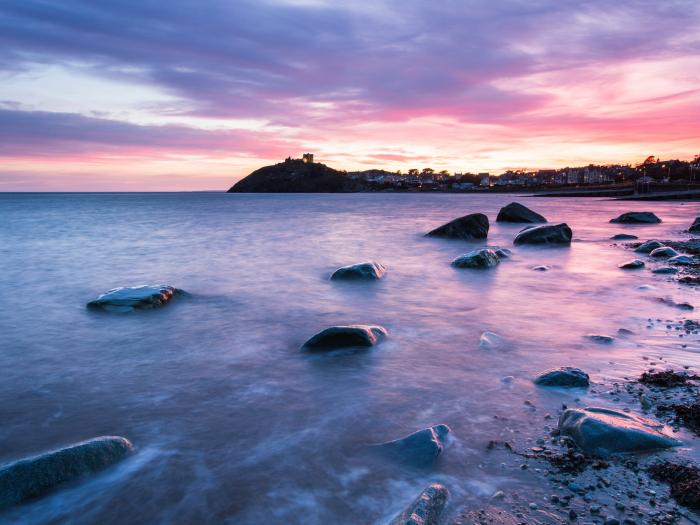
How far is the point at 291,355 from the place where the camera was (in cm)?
609

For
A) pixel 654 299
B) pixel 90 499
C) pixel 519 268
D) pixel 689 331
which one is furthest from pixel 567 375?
pixel 519 268

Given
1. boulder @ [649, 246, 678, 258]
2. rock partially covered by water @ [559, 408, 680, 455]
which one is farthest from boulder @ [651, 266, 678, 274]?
rock partially covered by water @ [559, 408, 680, 455]

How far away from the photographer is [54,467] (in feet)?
11.0

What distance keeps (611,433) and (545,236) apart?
53.5 feet

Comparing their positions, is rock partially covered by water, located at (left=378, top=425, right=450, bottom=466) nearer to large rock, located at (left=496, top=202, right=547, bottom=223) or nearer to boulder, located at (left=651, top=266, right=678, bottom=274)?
boulder, located at (left=651, top=266, right=678, bottom=274)

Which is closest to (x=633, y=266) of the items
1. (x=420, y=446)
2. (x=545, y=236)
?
(x=545, y=236)

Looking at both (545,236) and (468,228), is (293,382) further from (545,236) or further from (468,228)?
(468,228)

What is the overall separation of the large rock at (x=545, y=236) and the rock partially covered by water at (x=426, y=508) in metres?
16.6

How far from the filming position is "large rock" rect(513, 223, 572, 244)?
18391 mm

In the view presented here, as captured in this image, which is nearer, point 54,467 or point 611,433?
point 54,467

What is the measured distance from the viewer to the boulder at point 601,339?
620 cm

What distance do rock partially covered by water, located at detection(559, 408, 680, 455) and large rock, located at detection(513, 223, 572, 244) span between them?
1535 cm

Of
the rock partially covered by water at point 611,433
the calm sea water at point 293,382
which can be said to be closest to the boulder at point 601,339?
the calm sea water at point 293,382

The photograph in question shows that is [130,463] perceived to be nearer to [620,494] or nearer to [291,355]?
[291,355]
